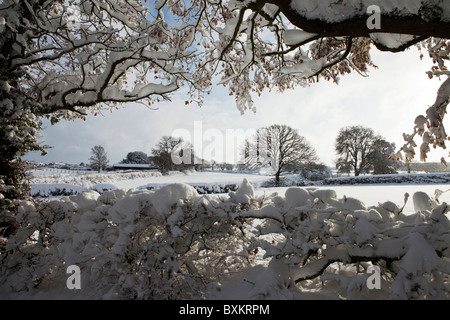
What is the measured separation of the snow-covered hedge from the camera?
7.46 ft

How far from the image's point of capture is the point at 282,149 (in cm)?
3169

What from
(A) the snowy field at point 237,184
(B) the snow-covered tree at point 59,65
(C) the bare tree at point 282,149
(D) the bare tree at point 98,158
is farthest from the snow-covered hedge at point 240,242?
(D) the bare tree at point 98,158

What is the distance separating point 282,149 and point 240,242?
29.7 metres

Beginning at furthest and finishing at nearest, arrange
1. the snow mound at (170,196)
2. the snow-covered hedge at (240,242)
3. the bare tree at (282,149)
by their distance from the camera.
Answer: the bare tree at (282,149) < the snow mound at (170,196) < the snow-covered hedge at (240,242)

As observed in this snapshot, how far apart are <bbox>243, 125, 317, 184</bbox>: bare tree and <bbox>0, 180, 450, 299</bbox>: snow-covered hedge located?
90.1ft

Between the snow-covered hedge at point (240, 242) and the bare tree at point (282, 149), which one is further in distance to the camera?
the bare tree at point (282, 149)

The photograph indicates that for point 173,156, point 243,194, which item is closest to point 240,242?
point 243,194

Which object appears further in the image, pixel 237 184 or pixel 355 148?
pixel 355 148

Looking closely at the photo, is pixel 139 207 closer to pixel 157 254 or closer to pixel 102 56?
pixel 157 254

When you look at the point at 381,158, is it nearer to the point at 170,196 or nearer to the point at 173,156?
the point at 173,156

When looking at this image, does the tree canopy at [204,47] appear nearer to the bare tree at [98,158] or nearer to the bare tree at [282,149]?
the bare tree at [282,149]

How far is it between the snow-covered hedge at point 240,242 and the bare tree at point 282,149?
27.5m

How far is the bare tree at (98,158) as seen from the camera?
60.5 metres
